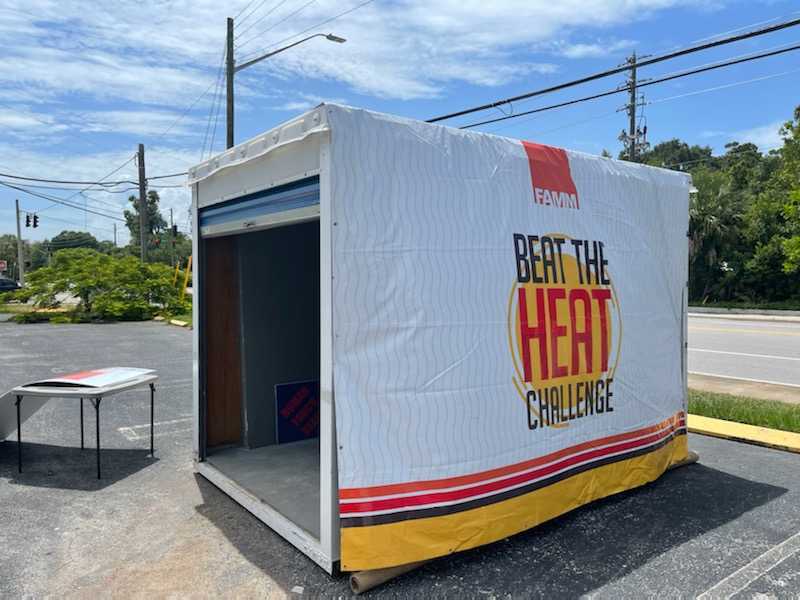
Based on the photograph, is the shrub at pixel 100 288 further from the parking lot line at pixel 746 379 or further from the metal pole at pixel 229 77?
the parking lot line at pixel 746 379

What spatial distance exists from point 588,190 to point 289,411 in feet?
11.7

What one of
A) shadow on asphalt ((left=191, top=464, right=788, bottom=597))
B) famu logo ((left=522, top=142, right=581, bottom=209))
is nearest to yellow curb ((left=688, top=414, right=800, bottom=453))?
shadow on asphalt ((left=191, top=464, right=788, bottom=597))

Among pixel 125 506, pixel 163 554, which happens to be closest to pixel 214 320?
pixel 125 506

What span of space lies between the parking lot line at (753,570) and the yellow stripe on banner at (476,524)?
1084 millimetres

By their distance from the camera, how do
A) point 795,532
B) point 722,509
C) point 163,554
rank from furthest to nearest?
1. point 722,509
2. point 795,532
3. point 163,554

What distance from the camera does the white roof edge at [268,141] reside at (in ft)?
11.1

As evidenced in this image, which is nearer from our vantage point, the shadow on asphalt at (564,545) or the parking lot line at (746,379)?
the shadow on asphalt at (564,545)

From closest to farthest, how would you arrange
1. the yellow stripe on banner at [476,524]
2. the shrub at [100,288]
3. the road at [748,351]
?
A: 1. the yellow stripe on banner at [476,524]
2. the road at [748,351]
3. the shrub at [100,288]

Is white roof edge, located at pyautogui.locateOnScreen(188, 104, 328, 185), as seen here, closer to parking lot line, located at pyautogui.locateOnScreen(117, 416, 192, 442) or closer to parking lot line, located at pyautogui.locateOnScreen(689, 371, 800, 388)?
parking lot line, located at pyautogui.locateOnScreen(117, 416, 192, 442)

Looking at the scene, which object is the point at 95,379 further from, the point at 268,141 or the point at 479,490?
the point at 479,490

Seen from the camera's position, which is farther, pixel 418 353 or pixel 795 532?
pixel 795 532

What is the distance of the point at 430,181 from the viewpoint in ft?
12.1

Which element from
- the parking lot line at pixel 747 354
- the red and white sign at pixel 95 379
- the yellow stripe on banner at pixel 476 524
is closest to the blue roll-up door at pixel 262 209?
the red and white sign at pixel 95 379

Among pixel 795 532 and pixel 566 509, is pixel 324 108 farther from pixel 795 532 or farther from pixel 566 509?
pixel 795 532
